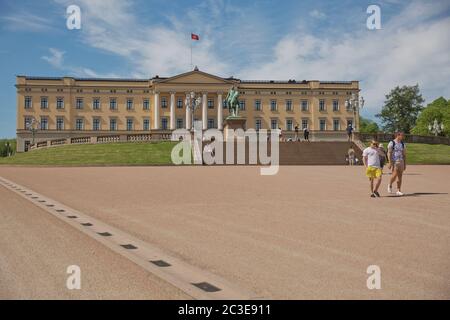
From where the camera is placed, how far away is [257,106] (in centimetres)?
10056

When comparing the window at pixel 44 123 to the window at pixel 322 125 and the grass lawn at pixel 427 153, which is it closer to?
the window at pixel 322 125

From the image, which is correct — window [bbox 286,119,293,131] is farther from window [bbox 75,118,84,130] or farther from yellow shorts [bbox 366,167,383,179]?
yellow shorts [bbox 366,167,383,179]

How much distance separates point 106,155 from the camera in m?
47.8

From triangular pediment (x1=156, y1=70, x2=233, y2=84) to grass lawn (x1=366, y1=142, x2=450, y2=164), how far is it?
160 feet

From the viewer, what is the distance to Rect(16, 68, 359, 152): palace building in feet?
308

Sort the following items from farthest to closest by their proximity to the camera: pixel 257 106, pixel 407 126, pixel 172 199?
pixel 407 126
pixel 257 106
pixel 172 199

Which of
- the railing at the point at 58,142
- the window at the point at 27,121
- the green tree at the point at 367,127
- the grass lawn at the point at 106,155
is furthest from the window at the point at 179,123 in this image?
the green tree at the point at 367,127

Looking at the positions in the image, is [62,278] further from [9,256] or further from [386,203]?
[386,203]

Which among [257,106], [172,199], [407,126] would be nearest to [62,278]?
[172,199]

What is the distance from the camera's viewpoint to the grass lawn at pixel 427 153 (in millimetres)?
46150

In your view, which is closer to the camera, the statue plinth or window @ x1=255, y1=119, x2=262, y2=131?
the statue plinth

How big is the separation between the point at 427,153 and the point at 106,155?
35.9m

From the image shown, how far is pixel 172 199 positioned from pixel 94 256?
7.52 m

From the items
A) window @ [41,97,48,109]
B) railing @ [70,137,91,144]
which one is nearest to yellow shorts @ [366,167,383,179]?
railing @ [70,137,91,144]
